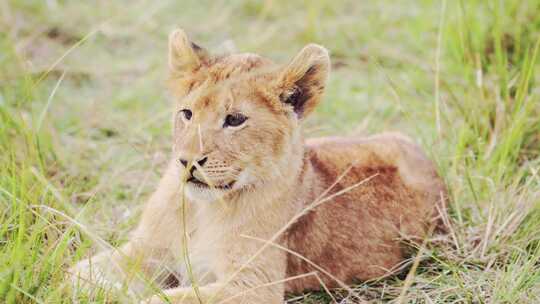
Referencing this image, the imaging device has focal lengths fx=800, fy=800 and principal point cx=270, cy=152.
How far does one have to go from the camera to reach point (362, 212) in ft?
14.5

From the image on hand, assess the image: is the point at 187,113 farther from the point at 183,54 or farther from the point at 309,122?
the point at 309,122

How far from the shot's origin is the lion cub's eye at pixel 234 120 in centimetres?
379

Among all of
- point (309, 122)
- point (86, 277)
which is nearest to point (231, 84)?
point (86, 277)

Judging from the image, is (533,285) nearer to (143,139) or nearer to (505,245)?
(505,245)

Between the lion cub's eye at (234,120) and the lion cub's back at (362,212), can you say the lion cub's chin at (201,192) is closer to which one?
the lion cub's eye at (234,120)

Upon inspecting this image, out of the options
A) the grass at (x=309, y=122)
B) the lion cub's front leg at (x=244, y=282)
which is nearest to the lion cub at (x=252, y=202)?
the lion cub's front leg at (x=244, y=282)

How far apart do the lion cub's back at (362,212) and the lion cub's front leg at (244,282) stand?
0.25 m

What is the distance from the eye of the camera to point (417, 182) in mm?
4648

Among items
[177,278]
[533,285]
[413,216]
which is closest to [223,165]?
[177,278]

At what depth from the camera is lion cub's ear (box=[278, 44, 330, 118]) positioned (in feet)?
12.8

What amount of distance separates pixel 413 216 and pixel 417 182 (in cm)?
22

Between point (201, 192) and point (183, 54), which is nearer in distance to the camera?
point (201, 192)

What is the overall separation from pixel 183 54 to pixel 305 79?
0.64 m

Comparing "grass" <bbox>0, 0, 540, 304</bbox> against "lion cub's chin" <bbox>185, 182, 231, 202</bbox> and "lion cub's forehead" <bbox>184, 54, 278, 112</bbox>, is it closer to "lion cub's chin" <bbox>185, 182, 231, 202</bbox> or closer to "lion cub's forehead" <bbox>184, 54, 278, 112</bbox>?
"lion cub's chin" <bbox>185, 182, 231, 202</bbox>
